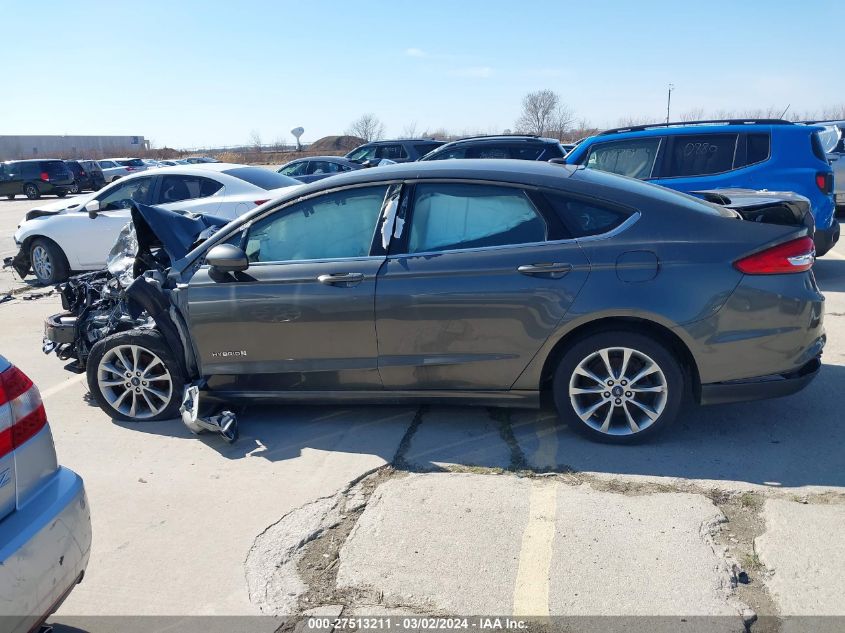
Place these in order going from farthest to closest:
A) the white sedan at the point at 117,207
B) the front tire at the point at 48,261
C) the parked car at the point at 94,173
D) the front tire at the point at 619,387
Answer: the parked car at the point at 94,173
the front tire at the point at 48,261
the white sedan at the point at 117,207
the front tire at the point at 619,387

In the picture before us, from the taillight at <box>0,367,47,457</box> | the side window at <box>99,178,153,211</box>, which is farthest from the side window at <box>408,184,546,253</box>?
the side window at <box>99,178,153,211</box>

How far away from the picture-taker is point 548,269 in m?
4.27

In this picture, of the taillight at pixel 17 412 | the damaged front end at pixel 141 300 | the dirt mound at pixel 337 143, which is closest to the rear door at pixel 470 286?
the damaged front end at pixel 141 300

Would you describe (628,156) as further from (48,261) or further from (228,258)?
(48,261)

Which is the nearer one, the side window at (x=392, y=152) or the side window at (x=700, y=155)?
the side window at (x=700, y=155)

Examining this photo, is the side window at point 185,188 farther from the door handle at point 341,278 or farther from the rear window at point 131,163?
the rear window at point 131,163

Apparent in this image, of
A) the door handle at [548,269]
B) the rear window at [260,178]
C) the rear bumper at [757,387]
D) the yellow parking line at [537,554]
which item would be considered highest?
the rear window at [260,178]

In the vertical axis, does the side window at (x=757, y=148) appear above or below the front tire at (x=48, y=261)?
above

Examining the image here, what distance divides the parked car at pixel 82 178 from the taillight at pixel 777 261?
33.9m

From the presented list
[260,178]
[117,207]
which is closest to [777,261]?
[260,178]

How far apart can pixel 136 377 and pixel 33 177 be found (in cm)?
3153

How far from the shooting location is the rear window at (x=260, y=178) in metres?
9.85

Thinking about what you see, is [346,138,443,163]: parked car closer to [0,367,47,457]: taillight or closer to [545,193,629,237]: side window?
[545,193,629,237]: side window

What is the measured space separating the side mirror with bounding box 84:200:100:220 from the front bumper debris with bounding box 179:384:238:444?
625 centimetres
